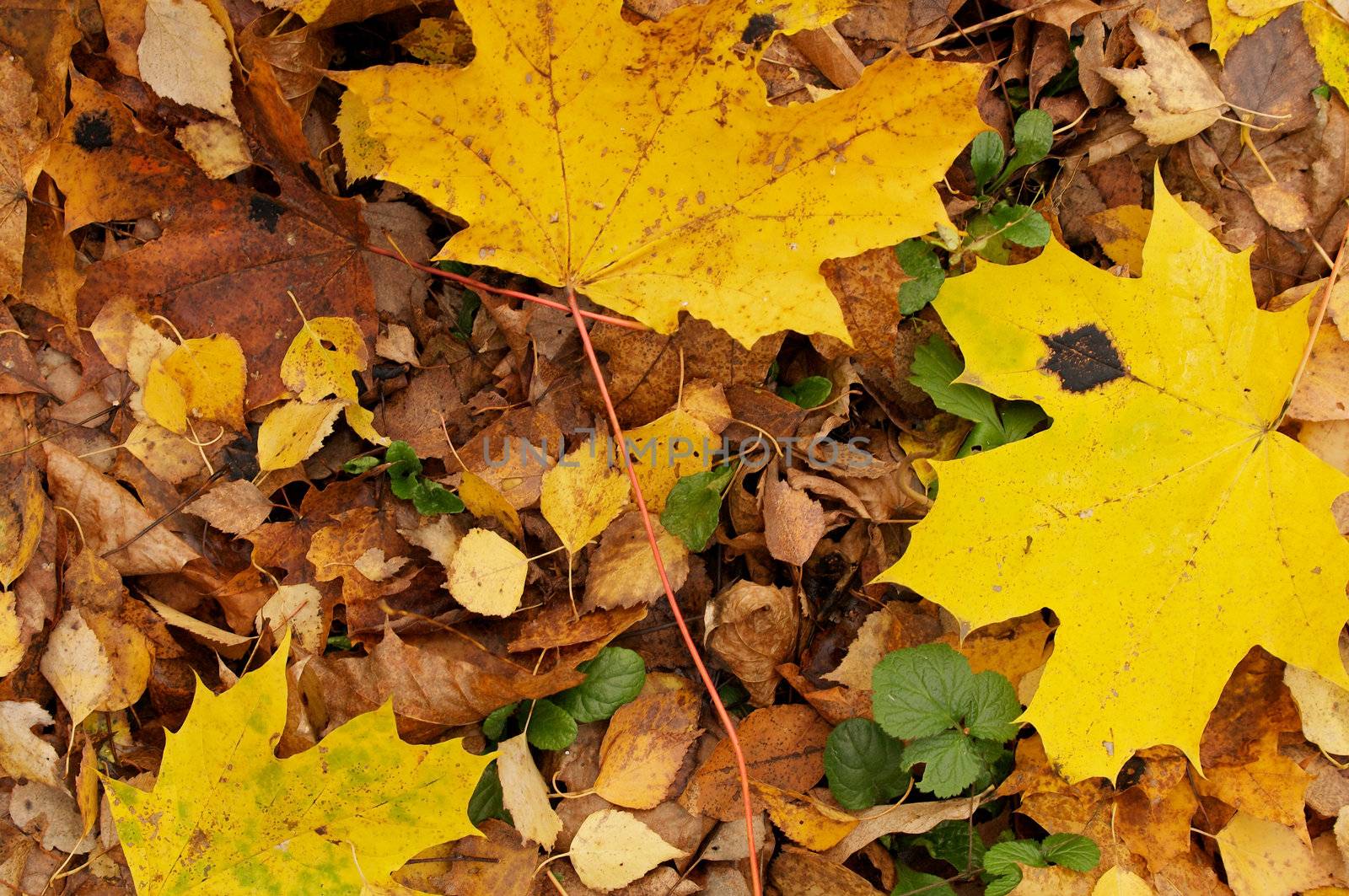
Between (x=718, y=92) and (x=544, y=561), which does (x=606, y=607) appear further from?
(x=718, y=92)

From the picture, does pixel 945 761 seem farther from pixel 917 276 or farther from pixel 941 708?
pixel 917 276

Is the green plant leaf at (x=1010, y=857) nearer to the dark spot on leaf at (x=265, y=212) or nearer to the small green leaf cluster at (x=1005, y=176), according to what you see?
the small green leaf cluster at (x=1005, y=176)

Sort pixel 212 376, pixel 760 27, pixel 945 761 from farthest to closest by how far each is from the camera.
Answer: pixel 212 376, pixel 945 761, pixel 760 27

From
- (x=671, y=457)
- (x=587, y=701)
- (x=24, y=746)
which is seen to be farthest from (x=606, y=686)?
(x=24, y=746)

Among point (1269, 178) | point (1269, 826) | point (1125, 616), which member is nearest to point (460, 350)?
point (1125, 616)

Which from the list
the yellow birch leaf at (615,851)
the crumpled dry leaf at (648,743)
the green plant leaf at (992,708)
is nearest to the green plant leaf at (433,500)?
the crumpled dry leaf at (648,743)

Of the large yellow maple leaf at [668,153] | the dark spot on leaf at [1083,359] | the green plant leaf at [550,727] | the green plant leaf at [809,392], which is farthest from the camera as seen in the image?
the green plant leaf at [809,392]
